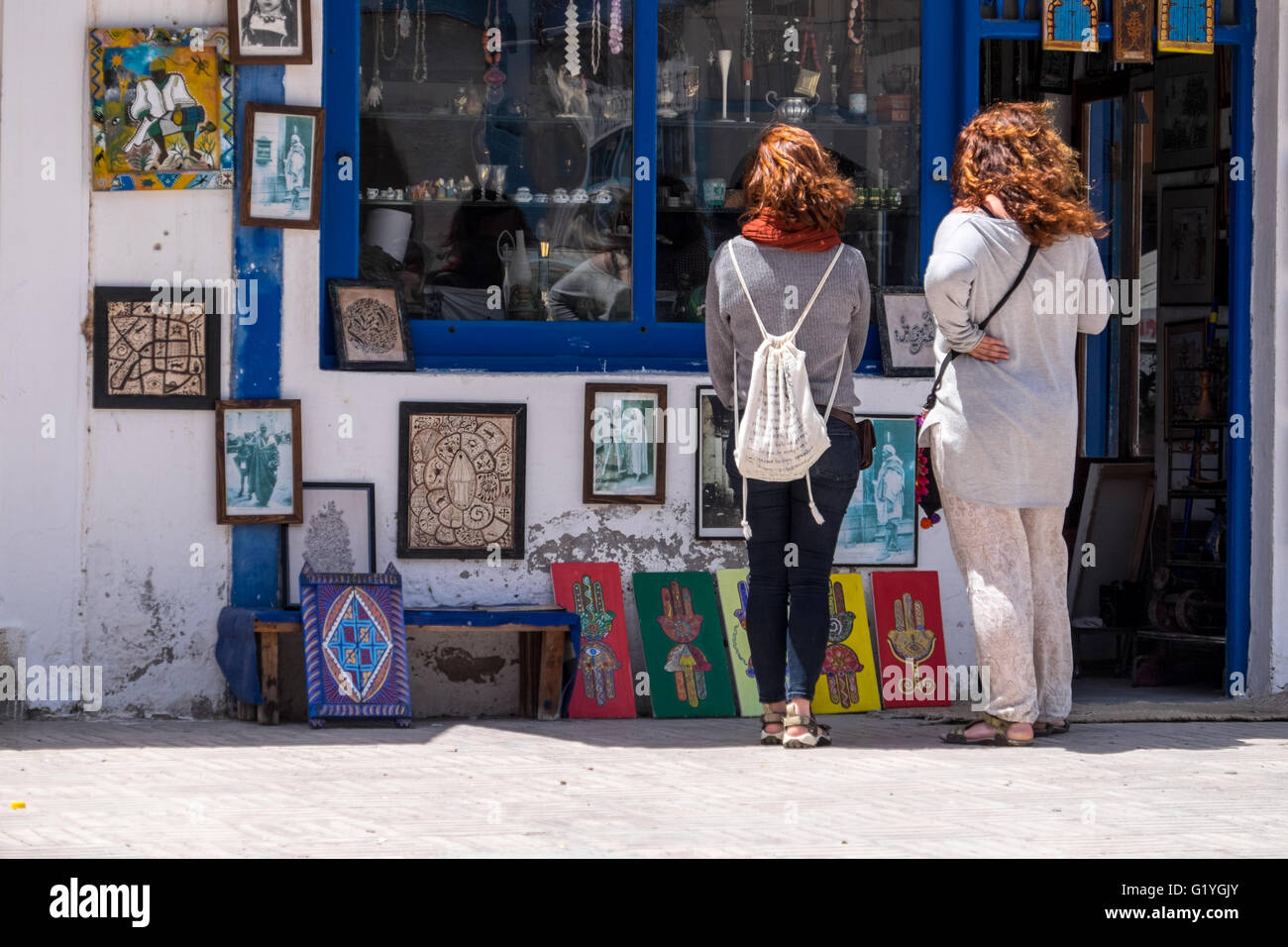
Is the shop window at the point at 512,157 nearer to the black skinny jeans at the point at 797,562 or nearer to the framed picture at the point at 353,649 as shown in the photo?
the framed picture at the point at 353,649

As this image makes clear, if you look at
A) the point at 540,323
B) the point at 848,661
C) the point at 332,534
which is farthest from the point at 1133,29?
the point at 332,534

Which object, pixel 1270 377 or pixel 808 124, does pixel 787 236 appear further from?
pixel 1270 377

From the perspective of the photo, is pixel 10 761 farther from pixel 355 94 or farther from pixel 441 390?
pixel 355 94

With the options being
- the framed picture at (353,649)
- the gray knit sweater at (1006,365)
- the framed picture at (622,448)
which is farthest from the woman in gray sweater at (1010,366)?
the framed picture at (353,649)

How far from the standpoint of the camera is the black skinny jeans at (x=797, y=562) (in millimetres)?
6406

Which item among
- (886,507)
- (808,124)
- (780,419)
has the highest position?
(808,124)

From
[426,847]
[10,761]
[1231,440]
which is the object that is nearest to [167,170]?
[10,761]

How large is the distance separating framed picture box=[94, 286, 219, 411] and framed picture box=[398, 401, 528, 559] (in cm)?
82

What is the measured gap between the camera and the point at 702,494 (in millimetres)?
7637

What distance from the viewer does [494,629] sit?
703 centimetres

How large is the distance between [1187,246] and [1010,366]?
3627 mm

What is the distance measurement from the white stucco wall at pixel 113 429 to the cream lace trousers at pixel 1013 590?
7.27 feet

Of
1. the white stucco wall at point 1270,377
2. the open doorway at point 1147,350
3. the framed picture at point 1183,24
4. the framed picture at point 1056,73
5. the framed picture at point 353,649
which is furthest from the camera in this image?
the framed picture at point 1056,73

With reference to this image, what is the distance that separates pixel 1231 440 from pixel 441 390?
3.54m
